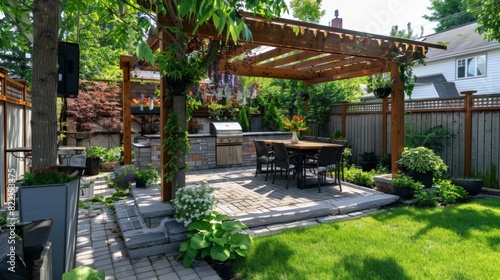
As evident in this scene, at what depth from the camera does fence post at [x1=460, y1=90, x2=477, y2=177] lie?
18.7ft

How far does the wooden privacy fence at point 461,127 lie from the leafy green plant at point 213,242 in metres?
4.99

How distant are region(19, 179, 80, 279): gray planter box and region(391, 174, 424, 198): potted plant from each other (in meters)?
4.50

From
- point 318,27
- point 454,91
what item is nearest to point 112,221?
point 318,27

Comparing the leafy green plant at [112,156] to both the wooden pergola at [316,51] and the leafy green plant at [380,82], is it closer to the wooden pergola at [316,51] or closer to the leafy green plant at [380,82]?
the wooden pergola at [316,51]

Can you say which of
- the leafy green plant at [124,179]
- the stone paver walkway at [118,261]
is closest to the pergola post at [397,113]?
the stone paver walkway at [118,261]

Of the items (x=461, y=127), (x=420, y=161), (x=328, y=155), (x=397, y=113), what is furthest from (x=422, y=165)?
(x=461, y=127)

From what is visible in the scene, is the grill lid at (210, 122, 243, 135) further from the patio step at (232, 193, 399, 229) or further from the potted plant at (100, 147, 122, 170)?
the patio step at (232, 193, 399, 229)

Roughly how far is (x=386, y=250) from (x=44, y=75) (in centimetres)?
331

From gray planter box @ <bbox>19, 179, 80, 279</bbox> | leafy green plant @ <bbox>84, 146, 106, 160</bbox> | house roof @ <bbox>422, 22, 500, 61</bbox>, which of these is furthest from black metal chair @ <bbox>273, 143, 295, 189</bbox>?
house roof @ <bbox>422, 22, 500, 61</bbox>

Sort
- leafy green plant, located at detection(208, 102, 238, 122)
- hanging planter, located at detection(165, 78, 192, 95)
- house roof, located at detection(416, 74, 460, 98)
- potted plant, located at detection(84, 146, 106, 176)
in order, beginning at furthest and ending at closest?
1. house roof, located at detection(416, 74, 460, 98)
2. leafy green plant, located at detection(208, 102, 238, 122)
3. potted plant, located at detection(84, 146, 106, 176)
4. hanging planter, located at detection(165, 78, 192, 95)

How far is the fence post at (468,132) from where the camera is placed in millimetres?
5688

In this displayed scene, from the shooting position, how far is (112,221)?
13.6 ft

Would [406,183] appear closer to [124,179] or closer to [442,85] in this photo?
[124,179]

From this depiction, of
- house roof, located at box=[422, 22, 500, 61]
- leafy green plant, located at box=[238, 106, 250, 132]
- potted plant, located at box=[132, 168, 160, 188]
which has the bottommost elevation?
potted plant, located at box=[132, 168, 160, 188]
